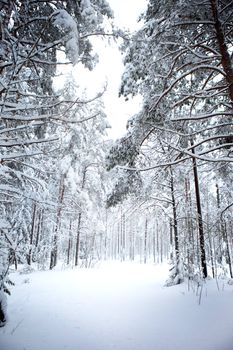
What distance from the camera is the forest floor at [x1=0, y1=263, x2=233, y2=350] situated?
375 centimetres

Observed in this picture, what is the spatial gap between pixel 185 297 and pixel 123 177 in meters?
4.08

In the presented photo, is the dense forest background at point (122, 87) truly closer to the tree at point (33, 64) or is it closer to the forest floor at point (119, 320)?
the tree at point (33, 64)

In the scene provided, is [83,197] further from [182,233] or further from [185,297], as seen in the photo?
[185,297]

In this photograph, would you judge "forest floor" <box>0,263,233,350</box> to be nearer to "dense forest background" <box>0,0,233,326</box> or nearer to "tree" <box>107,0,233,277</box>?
"dense forest background" <box>0,0,233,326</box>

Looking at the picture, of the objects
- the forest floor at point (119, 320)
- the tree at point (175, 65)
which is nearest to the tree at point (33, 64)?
the forest floor at point (119, 320)

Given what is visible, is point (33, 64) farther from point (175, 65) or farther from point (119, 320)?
point (119, 320)

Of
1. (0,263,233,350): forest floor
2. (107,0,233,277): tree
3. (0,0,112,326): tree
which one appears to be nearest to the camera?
(0,0,112,326): tree

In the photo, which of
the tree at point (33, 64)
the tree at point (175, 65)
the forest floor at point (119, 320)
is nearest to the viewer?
the tree at point (33, 64)

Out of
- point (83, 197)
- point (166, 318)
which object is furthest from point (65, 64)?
point (83, 197)

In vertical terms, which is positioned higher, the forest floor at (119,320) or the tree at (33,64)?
the tree at (33,64)

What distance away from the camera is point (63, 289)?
7.59 metres

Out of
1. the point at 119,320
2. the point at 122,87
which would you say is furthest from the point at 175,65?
the point at 119,320

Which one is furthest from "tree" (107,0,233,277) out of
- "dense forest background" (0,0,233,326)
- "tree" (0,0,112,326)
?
"tree" (0,0,112,326)

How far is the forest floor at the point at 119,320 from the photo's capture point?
3.75 metres
